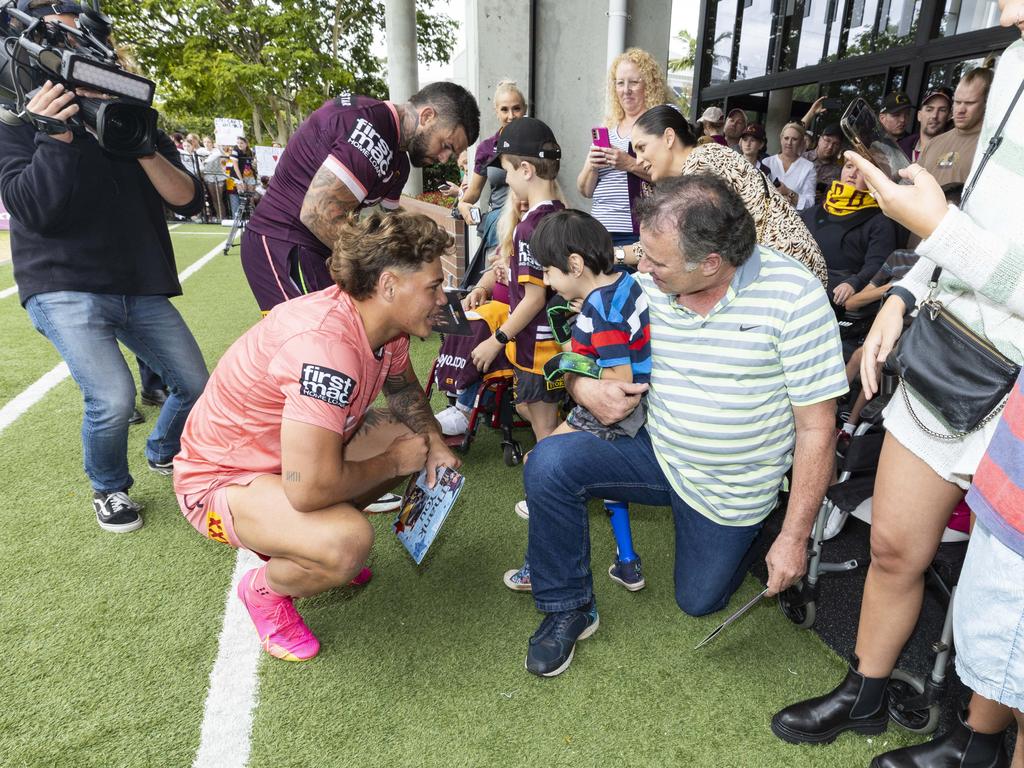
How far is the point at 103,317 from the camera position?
2797mm

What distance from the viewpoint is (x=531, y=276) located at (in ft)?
9.91

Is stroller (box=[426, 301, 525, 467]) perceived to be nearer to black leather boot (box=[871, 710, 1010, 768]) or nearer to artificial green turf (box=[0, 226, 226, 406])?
black leather boot (box=[871, 710, 1010, 768])

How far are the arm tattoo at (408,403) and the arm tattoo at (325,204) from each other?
72 centimetres

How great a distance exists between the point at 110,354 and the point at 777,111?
8209mm

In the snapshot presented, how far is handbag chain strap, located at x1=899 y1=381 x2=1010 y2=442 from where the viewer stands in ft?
4.31

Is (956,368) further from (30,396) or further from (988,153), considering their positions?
(30,396)

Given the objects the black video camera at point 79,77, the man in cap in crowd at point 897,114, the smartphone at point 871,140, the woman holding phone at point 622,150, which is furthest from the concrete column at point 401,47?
the smartphone at point 871,140

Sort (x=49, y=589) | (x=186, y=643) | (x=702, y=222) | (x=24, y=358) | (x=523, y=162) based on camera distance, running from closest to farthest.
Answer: (x=702, y=222) → (x=186, y=643) → (x=49, y=589) → (x=523, y=162) → (x=24, y=358)

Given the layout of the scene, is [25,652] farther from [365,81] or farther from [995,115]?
[365,81]

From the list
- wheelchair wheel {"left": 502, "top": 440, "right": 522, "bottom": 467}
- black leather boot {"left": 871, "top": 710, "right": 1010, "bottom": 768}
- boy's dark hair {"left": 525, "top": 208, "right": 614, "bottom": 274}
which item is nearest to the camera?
black leather boot {"left": 871, "top": 710, "right": 1010, "bottom": 768}

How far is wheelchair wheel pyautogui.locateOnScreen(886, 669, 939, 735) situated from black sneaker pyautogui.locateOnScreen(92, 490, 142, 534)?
125 inches

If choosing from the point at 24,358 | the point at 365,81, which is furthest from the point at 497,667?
the point at 365,81

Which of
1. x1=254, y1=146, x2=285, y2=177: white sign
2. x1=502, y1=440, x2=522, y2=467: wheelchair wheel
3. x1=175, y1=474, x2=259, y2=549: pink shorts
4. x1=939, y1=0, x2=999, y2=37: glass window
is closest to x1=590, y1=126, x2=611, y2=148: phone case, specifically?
x1=502, y1=440, x2=522, y2=467: wheelchair wheel

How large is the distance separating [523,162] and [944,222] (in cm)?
214
